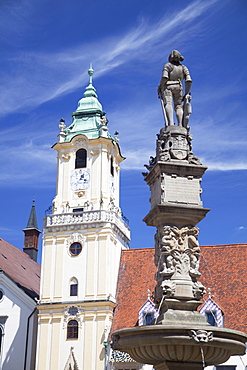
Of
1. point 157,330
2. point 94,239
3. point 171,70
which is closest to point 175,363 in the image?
point 157,330

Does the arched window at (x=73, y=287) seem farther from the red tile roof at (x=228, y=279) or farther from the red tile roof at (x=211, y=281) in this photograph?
the red tile roof at (x=228, y=279)

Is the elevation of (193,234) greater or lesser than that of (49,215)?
lesser

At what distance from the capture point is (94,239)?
114 feet

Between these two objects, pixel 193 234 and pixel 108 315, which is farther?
pixel 108 315

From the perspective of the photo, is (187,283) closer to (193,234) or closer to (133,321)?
(193,234)

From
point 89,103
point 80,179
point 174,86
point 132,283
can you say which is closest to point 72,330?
point 132,283

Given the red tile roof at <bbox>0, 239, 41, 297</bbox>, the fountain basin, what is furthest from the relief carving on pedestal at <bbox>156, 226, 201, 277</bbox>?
the red tile roof at <bbox>0, 239, 41, 297</bbox>

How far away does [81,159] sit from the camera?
37875 mm

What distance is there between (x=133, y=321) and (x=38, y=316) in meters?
6.37

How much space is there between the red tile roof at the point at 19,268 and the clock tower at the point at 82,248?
10.5 feet

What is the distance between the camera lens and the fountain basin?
29.8 ft

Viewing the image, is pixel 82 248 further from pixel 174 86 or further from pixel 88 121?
pixel 174 86

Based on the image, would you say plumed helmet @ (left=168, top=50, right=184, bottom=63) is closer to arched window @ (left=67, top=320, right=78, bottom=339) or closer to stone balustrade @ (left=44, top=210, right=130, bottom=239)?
stone balustrade @ (left=44, top=210, right=130, bottom=239)

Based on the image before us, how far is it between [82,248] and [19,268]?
885 cm
